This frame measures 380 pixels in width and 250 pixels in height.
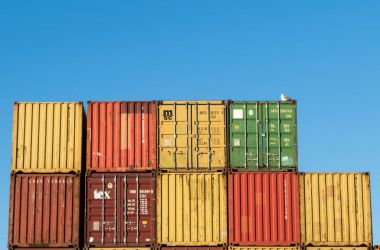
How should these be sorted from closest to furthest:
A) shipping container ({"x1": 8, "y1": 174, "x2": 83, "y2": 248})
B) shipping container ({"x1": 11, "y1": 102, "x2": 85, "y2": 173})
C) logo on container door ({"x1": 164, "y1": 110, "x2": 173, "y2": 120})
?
1. shipping container ({"x1": 8, "y1": 174, "x2": 83, "y2": 248})
2. shipping container ({"x1": 11, "y1": 102, "x2": 85, "y2": 173})
3. logo on container door ({"x1": 164, "y1": 110, "x2": 173, "y2": 120})

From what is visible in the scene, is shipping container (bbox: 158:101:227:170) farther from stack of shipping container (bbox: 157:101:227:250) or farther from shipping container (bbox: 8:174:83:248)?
shipping container (bbox: 8:174:83:248)

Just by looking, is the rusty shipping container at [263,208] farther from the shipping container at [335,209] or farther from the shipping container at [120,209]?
the shipping container at [120,209]

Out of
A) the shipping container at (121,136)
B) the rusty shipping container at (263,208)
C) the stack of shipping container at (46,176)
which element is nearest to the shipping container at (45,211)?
the stack of shipping container at (46,176)

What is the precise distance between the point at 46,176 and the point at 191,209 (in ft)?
22.9

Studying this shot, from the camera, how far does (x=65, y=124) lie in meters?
36.3

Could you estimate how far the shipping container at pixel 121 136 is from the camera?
118 ft

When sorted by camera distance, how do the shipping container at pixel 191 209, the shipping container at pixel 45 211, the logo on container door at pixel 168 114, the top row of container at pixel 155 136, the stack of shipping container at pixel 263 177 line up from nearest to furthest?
the shipping container at pixel 45 211
the shipping container at pixel 191 209
the stack of shipping container at pixel 263 177
the top row of container at pixel 155 136
the logo on container door at pixel 168 114

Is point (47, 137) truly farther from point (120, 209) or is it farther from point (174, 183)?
point (174, 183)

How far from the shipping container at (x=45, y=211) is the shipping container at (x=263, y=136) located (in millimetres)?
7775

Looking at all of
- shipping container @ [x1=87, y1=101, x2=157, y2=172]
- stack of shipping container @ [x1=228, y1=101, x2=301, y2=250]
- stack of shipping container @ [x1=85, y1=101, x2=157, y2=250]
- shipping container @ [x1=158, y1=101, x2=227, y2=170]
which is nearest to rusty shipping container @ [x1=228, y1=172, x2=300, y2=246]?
stack of shipping container @ [x1=228, y1=101, x2=301, y2=250]

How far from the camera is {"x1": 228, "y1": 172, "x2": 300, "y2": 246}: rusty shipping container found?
35.3 m

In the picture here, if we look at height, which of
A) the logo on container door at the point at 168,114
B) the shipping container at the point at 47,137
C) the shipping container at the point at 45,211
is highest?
the logo on container door at the point at 168,114

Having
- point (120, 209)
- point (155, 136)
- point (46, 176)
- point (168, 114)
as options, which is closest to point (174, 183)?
point (155, 136)

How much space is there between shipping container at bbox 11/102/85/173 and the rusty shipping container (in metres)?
7.61
